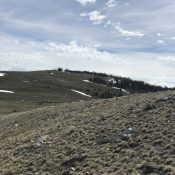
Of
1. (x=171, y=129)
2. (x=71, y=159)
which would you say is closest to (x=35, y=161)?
(x=71, y=159)

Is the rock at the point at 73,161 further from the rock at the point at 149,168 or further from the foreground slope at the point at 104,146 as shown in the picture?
the rock at the point at 149,168

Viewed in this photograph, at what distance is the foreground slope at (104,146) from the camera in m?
20.8

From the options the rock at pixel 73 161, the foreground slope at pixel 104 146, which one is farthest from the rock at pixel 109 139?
the rock at pixel 73 161

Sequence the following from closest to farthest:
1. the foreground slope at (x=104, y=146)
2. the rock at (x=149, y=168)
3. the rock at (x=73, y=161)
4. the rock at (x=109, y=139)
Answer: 1. the rock at (x=149, y=168)
2. the foreground slope at (x=104, y=146)
3. the rock at (x=73, y=161)
4. the rock at (x=109, y=139)

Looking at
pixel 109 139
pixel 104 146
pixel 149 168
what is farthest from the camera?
pixel 109 139

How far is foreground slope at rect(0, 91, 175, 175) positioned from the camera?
2075 centimetres

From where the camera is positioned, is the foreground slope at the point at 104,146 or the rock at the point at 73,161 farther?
the rock at the point at 73,161

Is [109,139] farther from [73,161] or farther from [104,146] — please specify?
[73,161]

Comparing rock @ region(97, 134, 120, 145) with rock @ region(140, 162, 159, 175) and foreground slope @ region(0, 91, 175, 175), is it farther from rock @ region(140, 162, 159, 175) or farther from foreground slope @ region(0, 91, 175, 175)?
rock @ region(140, 162, 159, 175)

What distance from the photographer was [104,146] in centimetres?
2450

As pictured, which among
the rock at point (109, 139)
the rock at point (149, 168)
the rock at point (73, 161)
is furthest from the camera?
the rock at point (109, 139)

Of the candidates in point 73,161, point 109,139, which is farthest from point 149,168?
point 109,139

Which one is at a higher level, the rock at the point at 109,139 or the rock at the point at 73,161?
the rock at the point at 109,139

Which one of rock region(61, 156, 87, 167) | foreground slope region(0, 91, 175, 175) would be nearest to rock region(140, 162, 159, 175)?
foreground slope region(0, 91, 175, 175)
